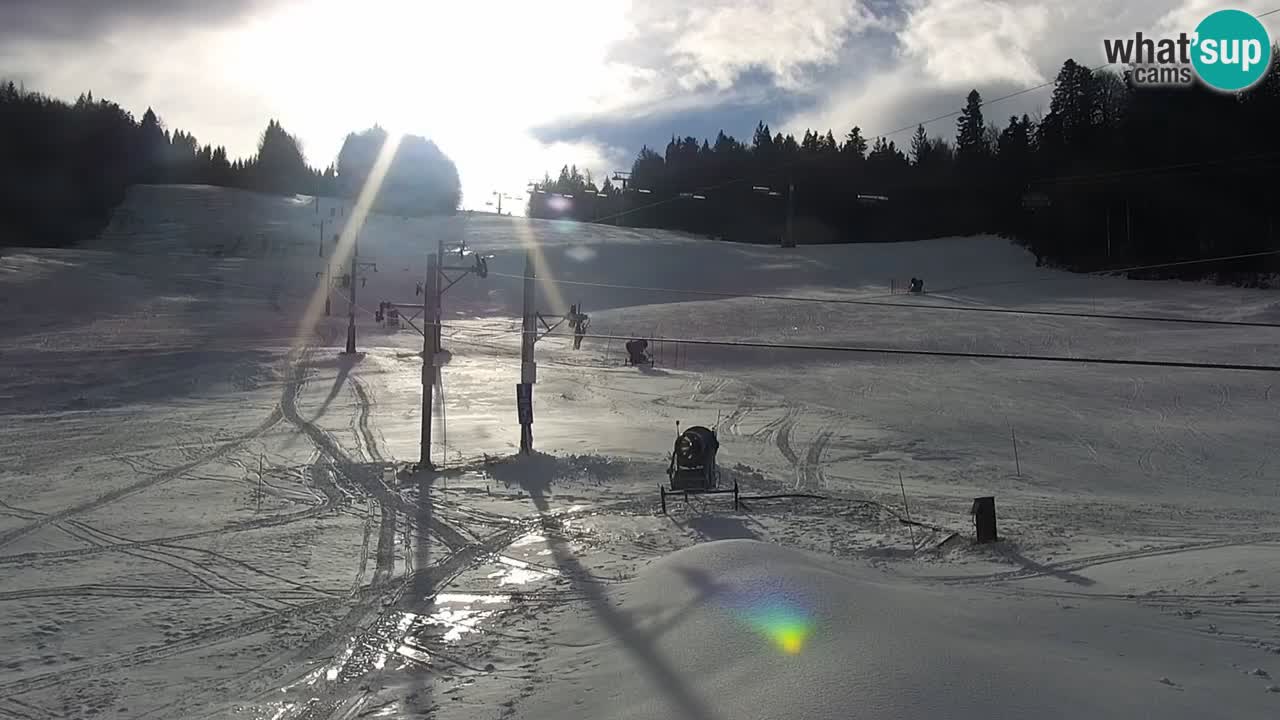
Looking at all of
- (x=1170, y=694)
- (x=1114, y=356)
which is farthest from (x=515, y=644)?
(x=1114, y=356)

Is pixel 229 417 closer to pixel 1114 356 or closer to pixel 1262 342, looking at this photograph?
pixel 1114 356

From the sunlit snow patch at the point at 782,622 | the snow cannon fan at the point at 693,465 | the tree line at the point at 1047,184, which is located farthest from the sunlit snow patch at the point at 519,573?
the tree line at the point at 1047,184

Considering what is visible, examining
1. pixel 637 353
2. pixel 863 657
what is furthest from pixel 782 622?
pixel 637 353

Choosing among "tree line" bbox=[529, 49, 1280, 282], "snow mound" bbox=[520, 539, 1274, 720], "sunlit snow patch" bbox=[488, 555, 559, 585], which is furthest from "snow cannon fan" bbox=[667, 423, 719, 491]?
"tree line" bbox=[529, 49, 1280, 282]

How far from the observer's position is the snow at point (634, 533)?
8109mm

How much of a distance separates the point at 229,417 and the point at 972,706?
24.8 metres

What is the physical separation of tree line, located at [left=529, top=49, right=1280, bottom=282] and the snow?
936 cm

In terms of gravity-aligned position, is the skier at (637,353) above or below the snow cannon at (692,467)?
above

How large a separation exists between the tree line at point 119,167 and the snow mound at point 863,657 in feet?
327

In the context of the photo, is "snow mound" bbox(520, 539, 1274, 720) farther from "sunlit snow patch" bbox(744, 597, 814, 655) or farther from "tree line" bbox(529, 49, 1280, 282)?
"tree line" bbox(529, 49, 1280, 282)

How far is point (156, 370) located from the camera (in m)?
34.6

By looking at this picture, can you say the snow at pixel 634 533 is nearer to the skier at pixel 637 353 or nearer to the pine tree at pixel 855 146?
the skier at pixel 637 353

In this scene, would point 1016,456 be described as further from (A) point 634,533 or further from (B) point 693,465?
(A) point 634,533

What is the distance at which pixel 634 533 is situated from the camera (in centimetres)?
1517
